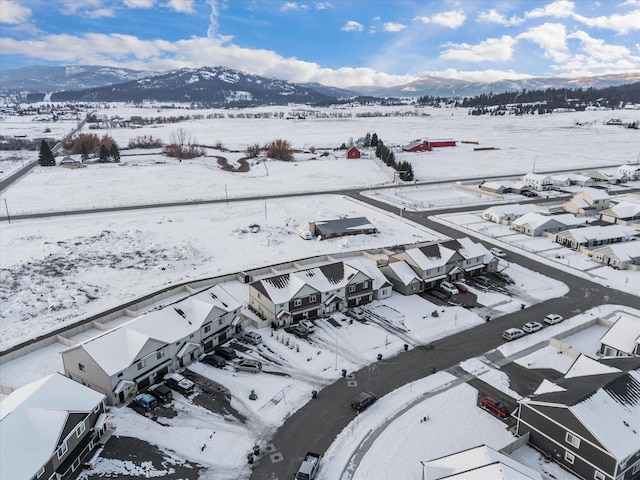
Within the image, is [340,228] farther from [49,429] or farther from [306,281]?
[49,429]

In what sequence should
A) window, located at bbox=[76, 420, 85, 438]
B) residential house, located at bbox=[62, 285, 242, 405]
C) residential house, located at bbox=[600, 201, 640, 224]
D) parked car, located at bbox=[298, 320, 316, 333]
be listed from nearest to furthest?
window, located at bbox=[76, 420, 85, 438] < residential house, located at bbox=[62, 285, 242, 405] < parked car, located at bbox=[298, 320, 316, 333] < residential house, located at bbox=[600, 201, 640, 224]

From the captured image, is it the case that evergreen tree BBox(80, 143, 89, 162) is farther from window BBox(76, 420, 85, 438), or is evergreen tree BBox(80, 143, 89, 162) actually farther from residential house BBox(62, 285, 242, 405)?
window BBox(76, 420, 85, 438)

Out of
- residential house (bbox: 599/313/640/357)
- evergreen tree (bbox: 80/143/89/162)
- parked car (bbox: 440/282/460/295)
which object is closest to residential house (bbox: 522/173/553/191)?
parked car (bbox: 440/282/460/295)

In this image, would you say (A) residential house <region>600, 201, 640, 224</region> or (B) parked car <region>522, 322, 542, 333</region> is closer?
(B) parked car <region>522, 322, 542, 333</region>

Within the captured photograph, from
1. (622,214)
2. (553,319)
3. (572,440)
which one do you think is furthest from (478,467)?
(622,214)

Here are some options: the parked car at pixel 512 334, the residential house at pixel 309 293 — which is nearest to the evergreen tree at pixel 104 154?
the residential house at pixel 309 293

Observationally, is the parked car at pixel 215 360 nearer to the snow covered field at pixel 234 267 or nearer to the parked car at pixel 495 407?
the snow covered field at pixel 234 267
